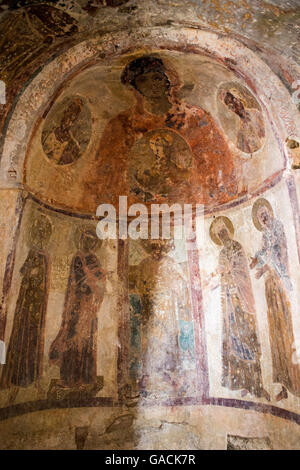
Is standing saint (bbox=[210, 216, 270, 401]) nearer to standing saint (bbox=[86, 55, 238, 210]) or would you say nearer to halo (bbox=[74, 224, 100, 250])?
standing saint (bbox=[86, 55, 238, 210])

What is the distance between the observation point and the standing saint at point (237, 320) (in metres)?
5.75

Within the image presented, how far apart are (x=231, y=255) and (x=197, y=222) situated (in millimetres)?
902

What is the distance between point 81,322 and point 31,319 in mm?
917

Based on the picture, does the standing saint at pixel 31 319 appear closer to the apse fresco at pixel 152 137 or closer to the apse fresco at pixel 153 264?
the apse fresco at pixel 153 264

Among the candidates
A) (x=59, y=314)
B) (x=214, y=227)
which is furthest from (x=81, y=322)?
(x=214, y=227)

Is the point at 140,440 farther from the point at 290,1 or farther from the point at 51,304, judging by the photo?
the point at 290,1

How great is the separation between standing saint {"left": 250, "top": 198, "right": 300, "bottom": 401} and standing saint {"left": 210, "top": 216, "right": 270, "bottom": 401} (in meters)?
0.36

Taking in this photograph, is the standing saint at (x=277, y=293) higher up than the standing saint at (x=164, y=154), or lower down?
lower down

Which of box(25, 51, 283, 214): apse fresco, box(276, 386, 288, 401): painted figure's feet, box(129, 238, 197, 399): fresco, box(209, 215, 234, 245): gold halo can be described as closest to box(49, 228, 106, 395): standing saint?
box(129, 238, 197, 399): fresco

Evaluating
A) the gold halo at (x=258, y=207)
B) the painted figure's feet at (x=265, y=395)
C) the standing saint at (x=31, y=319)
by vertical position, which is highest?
the gold halo at (x=258, y=207)

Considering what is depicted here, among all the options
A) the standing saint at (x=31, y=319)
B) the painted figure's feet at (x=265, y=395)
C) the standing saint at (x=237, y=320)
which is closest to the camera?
the standing saint at (x=31, y=319)

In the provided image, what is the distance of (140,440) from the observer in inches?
241

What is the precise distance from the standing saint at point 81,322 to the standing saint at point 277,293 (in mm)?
2683

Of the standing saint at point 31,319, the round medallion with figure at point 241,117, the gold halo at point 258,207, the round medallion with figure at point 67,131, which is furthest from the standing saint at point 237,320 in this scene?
the standing saint at point 31,319
